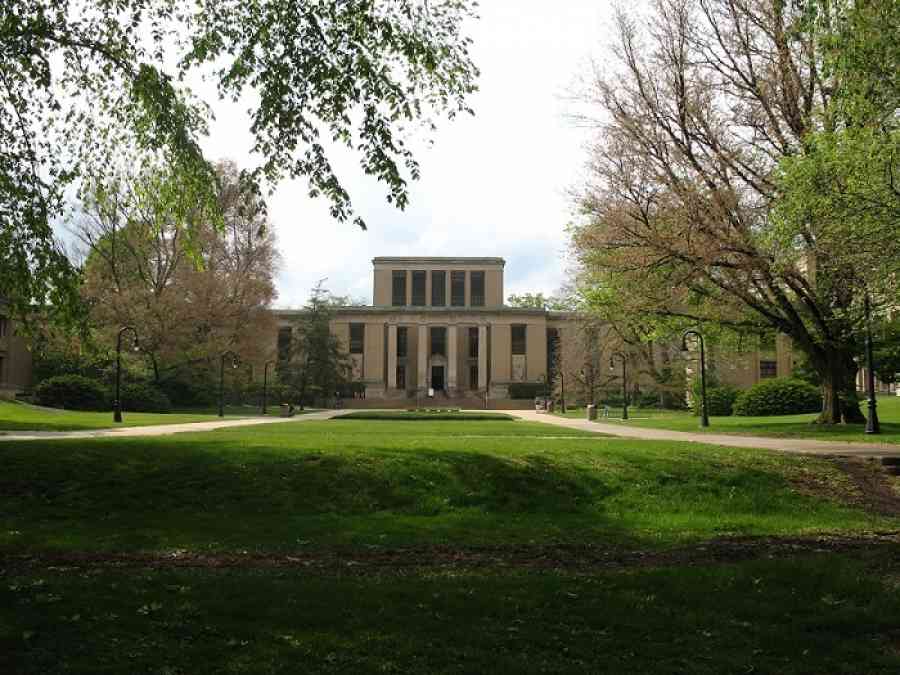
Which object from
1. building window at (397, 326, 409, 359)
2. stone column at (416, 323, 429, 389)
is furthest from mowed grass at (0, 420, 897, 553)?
building window at (397, 326, 409, 359)

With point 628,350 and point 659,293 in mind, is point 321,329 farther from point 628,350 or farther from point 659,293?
point 659,293

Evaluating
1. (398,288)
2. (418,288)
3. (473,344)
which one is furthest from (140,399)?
(418,288)

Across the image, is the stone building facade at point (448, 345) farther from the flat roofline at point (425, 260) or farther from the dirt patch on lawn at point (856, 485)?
the dirt patch on lawn at point (856, 485)

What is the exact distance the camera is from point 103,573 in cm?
785

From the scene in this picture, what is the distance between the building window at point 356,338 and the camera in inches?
3204

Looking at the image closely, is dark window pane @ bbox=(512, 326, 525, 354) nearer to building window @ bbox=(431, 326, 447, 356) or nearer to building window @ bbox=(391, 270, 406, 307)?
building window @ bbox=(431, 326, 447, 356)

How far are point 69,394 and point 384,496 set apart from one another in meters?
32.4

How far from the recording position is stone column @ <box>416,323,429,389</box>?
79469 millimetres

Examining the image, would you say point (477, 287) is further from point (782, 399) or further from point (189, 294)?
point (782, 399)

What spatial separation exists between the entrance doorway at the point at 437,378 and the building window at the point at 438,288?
7.78 m

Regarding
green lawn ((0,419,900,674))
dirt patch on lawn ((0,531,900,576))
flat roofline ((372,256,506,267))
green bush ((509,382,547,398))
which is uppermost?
flat roofline ((372,256,506,267))

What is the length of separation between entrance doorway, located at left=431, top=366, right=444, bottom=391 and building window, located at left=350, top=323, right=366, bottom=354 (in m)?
8.32

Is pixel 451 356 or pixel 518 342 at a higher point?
pixel 518 342

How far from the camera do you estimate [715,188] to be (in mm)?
23766
